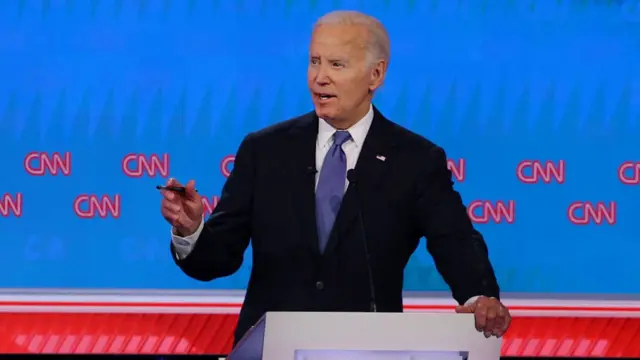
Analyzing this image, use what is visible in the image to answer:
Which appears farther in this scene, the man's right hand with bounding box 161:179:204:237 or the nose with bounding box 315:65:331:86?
the nose with bounding box 315:65:331:86

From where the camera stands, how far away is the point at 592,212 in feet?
10.4

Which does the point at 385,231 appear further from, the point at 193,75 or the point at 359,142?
the point at 193,75

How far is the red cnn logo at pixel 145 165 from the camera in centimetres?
311

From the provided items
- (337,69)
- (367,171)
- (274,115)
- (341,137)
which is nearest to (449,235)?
(367,171)

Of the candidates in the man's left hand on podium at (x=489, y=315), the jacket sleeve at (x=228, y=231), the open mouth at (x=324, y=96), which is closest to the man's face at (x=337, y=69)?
the open mouth at (x=324, y=96)

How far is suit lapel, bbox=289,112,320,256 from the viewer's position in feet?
7.35

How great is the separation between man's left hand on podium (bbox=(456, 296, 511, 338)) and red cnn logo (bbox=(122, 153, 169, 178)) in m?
1.54

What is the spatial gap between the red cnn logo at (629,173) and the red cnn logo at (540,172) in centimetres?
18

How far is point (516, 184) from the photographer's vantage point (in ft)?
10.4

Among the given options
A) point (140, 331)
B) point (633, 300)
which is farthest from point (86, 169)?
point (633, 300)

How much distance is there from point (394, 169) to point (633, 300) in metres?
1.24

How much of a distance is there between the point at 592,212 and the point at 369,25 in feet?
4.07

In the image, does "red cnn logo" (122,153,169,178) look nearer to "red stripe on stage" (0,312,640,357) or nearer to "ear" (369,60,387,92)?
"red stripe on stage" (0,312,640,357)

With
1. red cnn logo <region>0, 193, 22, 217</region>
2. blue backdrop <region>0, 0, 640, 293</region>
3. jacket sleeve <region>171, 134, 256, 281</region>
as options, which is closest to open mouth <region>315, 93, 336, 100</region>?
jacket sleeve <region>171, 134, 256, 281</region>
